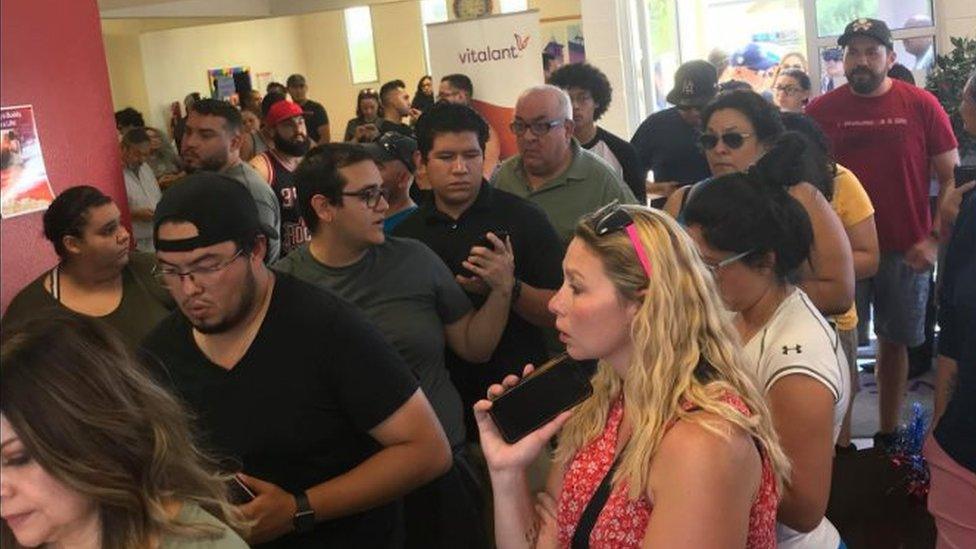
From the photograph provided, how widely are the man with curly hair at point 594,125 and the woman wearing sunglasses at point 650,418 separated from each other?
2.83 metres

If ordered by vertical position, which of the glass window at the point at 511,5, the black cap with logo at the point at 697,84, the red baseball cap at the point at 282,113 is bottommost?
the black cap with logo at the point at 697,84

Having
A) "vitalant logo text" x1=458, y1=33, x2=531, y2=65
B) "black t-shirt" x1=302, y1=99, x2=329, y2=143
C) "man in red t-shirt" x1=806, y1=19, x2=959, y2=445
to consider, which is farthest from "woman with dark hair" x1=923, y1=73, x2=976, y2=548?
"black t-shirt" x1=302, y1=99, x2=329, y2=143

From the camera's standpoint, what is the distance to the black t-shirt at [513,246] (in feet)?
9.87

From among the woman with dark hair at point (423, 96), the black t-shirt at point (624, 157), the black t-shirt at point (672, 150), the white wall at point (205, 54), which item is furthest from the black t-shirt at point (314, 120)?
the black t-shirt at point (624, 157)

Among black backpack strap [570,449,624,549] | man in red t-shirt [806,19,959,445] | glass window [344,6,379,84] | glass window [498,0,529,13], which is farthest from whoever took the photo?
glass window [344,6,379,84]

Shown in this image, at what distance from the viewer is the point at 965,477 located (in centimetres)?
227

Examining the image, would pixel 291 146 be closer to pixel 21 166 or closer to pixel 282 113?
pixel 282 113

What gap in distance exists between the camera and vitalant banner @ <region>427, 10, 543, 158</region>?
615cm

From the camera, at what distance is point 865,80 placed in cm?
480

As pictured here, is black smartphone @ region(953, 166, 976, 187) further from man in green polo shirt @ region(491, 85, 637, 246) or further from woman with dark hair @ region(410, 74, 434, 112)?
woman with dark hair @ region(410, 74, 434, 112)

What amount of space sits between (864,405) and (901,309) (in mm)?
814

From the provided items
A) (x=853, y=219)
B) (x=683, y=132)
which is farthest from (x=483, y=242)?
(x=683, y=132)

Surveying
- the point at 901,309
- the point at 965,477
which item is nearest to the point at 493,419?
the point at 965,477

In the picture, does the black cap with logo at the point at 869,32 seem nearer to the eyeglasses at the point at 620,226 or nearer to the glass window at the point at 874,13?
Result: the glass window at the point at 874,13
